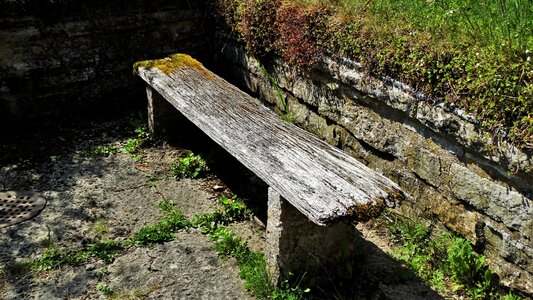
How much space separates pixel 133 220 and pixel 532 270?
104 inches

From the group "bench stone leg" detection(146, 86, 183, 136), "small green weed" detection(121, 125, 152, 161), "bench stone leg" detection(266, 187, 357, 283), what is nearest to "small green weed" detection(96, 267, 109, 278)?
"bench stone leg" detection(266, 187, 357, 283)

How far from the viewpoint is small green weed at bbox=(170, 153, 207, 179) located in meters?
4.43

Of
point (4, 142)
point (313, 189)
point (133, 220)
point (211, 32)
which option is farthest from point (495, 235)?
point (4, 142)

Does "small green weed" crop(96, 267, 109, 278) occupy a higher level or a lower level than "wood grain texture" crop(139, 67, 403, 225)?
lower

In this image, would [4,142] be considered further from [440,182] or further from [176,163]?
[440,182]

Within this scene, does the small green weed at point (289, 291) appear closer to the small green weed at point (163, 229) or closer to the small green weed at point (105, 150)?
the small green weed at point (163, 229)

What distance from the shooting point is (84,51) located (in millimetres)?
4992

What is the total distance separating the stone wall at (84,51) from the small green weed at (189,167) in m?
1.28

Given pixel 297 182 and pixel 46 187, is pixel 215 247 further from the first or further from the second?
pixel 46 187

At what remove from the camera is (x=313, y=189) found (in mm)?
2816

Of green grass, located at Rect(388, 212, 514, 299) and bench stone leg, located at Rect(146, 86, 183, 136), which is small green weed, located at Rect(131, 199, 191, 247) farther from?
green grass, located at Rect(388, 212, 514, 299)

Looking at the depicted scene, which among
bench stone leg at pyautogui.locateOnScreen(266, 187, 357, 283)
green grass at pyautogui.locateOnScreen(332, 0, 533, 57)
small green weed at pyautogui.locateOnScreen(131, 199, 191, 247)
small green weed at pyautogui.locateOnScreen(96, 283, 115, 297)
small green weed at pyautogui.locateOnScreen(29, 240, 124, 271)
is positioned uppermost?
green grass at pyautogui.locateOnScreen(332, 0, 533, 57)

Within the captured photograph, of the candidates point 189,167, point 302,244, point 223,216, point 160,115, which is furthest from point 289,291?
point 160,115

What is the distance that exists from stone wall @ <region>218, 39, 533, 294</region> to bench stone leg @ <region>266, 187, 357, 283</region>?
0.69m
